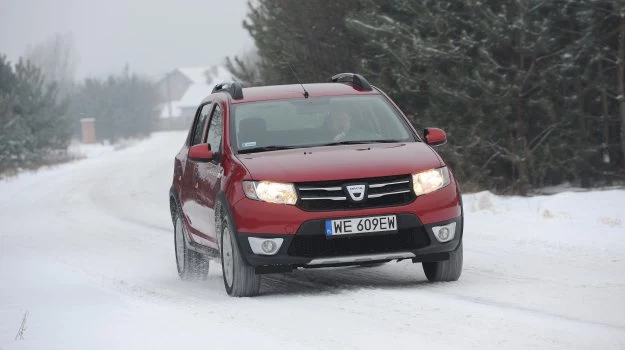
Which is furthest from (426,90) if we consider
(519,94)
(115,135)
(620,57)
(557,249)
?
(115,135)

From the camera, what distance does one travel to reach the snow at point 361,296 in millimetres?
6471

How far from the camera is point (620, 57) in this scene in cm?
1873

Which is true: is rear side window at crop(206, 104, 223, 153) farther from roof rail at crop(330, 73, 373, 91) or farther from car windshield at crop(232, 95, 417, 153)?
roof rail at crop(330, 73, 373, 91)

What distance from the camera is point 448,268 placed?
8.96m

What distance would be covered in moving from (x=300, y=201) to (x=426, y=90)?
13002 mm

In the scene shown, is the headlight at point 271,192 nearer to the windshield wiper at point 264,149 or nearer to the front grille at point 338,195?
the front grille at point 338,195

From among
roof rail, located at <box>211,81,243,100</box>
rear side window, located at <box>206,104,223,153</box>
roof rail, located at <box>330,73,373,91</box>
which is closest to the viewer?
rear side window, located at <box>206,104,223,153</box>

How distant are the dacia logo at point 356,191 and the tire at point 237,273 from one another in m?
0.89

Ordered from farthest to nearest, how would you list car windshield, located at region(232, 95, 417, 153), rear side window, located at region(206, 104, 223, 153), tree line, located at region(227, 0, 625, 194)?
tree line, located at region(227, 0, 625, 194)
rear side window, located at region(206, 104, 223, 153)
car windshield, located at region(232, 95, 417, 153)

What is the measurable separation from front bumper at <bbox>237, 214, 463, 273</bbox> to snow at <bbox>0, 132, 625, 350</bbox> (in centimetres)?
24

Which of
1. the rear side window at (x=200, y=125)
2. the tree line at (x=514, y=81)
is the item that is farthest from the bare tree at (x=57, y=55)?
the rear side window at (x=200, y=125)

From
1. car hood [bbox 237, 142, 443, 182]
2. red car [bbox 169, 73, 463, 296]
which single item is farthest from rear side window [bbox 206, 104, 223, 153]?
car hood [bbox 237, 142, 443, 182]

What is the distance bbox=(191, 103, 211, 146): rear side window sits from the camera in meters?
10.9

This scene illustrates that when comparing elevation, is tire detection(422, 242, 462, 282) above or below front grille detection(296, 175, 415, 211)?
below
